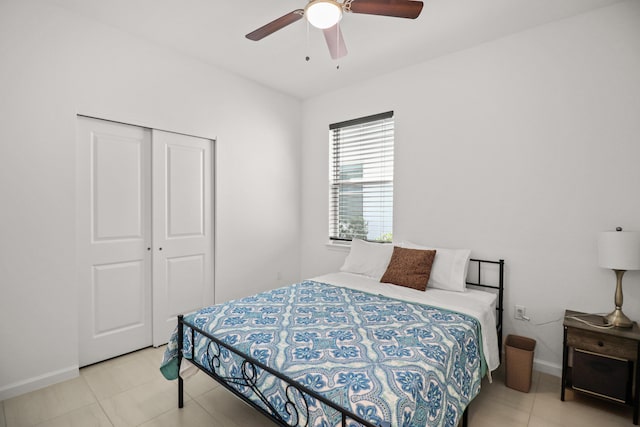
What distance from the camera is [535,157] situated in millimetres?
2562

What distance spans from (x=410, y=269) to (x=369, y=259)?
20.9 inches

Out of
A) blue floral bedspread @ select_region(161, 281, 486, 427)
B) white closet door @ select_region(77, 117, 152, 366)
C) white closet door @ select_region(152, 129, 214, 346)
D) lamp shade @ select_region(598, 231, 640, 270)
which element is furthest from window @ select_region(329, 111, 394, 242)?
white closet door @ select_region(77, 117, 152, 366)

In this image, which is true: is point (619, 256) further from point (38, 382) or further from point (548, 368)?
point (38, 382)

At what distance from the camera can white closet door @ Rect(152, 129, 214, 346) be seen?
296 centimetres

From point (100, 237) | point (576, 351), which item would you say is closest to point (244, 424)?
point (100, 237)

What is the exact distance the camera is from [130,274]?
2811 mm

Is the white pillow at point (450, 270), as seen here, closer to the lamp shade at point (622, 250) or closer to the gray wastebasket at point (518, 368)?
the gray wastebasket at point (518, 368)

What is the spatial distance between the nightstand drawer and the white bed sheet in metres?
0.47

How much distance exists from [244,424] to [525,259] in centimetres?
247

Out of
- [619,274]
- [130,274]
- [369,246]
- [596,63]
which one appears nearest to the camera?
[619,274]

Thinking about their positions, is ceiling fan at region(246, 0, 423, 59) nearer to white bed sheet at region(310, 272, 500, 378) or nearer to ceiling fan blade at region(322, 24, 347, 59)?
ceiling fan blade at region(322, 24, 347, 59)

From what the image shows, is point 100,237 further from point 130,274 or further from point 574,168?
point 574,168

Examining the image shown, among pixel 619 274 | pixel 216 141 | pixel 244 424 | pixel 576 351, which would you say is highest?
pixel 216 141

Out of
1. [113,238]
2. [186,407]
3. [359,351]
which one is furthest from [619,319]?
[113,238]
